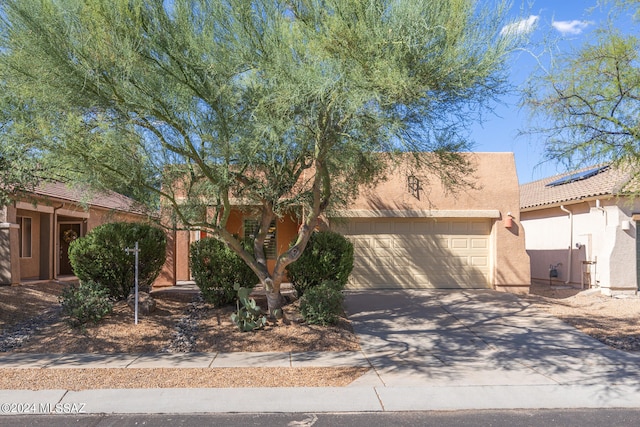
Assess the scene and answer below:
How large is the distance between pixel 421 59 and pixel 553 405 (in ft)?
16.0

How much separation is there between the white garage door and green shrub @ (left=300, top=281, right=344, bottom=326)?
4886mm

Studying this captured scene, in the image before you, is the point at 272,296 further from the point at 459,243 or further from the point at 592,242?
the point at 592,242

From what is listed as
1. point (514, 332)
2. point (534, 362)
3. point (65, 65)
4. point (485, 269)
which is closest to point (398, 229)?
point (485, 269)

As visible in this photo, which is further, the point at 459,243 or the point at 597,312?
the point at 459,243

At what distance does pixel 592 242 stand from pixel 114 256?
13.7 m

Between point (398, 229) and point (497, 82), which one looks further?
point (398, 229)

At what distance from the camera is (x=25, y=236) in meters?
18.0

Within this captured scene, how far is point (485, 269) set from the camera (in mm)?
15766

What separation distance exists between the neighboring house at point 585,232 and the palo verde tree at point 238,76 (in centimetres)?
705

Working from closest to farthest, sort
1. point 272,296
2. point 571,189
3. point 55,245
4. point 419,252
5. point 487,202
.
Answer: point 272,296, point 487,202, point 419,252, point 55,245, point 571,189

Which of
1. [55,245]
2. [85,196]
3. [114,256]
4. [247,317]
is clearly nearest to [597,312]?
[247,317]

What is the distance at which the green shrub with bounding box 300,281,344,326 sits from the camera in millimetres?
10461

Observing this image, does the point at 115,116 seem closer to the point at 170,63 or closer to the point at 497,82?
the point at 170,63

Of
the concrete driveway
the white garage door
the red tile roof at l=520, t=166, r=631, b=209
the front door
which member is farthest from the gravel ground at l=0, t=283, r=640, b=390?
the front door
